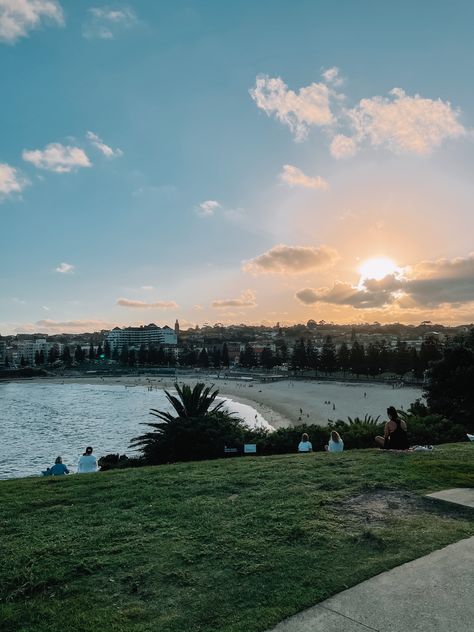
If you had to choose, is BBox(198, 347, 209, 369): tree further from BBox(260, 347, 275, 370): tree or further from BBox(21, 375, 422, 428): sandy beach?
BBox(21, 375, 422, 428): sandy beach

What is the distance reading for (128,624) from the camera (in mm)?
2916

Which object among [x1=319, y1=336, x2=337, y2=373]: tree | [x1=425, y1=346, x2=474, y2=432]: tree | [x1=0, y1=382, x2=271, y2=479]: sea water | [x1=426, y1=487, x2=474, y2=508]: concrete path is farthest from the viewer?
[x1=319, y1=336, x2=337, y2=373]: tree

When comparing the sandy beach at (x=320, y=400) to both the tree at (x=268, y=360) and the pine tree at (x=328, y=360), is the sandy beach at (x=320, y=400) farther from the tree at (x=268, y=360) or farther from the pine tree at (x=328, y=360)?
the tree at (x=268, y=360)

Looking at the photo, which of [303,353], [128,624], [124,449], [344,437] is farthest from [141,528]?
[303,353]

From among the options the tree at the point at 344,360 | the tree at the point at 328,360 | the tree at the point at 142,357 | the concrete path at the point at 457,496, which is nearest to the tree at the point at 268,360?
the tree at the point at 328,360

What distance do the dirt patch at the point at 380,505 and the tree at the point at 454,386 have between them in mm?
14057

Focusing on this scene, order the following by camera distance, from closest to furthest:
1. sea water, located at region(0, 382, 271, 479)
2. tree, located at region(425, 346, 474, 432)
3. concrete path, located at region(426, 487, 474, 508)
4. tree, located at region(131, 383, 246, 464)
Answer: concrete path, located at region(426, 487, 474, 508), tree, located at region(131, 383, 246, 464), tree, located at region(425, 346, 474, 432), sea water, located at region(0, 382, 271, 479)

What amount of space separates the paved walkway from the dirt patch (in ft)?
3.97

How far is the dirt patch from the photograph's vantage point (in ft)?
15.7

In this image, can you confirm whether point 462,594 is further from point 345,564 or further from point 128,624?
point 128,624

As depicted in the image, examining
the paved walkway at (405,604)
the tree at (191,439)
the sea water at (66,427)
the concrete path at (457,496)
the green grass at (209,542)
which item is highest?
the paved walkway at (405,604)

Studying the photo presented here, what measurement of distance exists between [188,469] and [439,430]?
28.6ft

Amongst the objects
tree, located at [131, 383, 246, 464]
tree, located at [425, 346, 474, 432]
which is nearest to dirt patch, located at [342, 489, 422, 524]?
tree, located at [131, 383, 246, 464]

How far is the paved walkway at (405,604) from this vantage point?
8.95 feet
